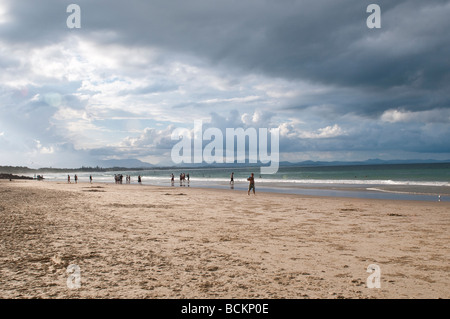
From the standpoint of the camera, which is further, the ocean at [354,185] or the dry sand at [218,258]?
the ocean at [354,185]

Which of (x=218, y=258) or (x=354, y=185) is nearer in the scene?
(x=218, y=258)

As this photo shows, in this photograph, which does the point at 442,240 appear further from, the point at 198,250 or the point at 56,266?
the point at 56,266

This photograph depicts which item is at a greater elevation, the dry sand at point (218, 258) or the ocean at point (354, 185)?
the dry sand at point (218, 258)

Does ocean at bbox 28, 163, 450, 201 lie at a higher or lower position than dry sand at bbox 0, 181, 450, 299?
lower

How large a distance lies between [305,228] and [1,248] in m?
9.30

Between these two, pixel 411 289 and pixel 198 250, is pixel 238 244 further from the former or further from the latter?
pixel 411 289

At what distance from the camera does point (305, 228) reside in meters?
11.1

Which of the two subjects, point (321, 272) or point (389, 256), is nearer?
point (321, 272)

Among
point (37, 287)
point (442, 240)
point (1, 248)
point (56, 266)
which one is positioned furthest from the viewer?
point (442, 240)

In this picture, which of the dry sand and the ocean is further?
the ocean

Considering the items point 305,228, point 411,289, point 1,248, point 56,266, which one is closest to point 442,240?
point 305,228

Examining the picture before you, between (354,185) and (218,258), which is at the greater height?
(218,258)
